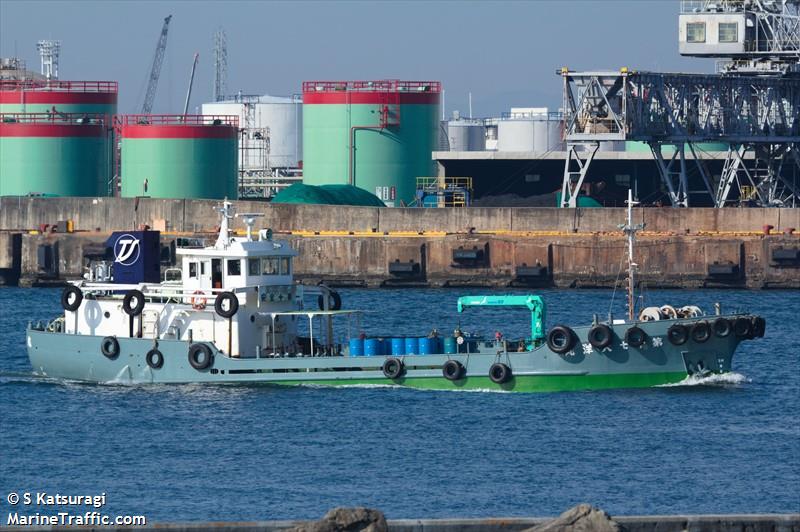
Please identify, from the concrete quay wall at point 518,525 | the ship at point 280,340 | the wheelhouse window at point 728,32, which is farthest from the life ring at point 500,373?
the wheelhouse window at point 728,32

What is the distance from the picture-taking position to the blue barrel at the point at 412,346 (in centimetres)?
3888

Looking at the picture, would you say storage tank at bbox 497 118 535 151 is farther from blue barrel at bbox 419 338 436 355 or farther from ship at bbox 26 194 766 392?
blue barrel at bbox 419 338 436 355

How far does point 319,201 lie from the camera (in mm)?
73500

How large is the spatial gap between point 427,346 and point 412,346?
40cm

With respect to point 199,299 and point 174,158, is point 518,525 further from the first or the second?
point 174,158

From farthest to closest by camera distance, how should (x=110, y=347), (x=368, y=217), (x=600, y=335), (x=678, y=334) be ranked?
(x=368, y=217) < (x=110, y=347) < (x=678, y=334) < (x=600, y=335)

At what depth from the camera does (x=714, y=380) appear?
3906 cm

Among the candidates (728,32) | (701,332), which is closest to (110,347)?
(701,332)

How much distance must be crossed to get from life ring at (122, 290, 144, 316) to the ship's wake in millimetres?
12873

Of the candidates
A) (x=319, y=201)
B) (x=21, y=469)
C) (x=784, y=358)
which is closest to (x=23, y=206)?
(x=319, y=201)

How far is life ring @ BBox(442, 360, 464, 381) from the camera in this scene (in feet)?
125

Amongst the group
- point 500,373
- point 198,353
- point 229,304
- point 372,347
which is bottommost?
point 500,373

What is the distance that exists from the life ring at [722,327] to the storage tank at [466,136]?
76.1 metres

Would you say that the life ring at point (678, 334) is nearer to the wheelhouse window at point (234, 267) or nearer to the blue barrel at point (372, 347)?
the blue barrel at point (372, 347)
